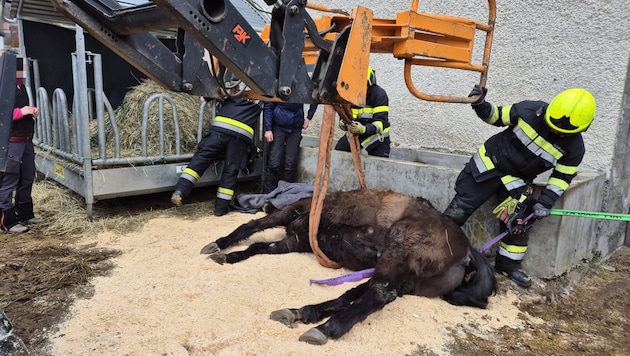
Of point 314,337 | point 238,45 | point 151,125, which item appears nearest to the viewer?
point 238,45

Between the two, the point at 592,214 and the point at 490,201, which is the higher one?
the point at 592,214

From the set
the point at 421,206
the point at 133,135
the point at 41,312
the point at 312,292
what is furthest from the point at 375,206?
the point at 133,135

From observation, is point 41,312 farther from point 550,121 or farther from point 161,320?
point 550,121

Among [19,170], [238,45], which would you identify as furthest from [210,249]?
[238,45]

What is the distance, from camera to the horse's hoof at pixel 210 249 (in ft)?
12.9

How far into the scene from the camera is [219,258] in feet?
12.4

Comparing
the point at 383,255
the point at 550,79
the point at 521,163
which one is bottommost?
the point at 383,255

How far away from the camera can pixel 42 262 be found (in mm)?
3758

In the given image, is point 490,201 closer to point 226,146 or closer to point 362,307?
point 362,307

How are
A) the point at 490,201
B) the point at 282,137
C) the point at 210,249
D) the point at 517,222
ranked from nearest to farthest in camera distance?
the point at 517,222 < the point at 210,249 < the point at 490,201 < the point at 282,137

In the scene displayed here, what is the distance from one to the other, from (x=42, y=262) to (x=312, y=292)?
231 cm

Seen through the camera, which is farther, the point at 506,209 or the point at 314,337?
the point at 506,209

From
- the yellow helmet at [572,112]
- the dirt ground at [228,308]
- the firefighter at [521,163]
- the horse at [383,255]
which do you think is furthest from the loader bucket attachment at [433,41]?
the dirt ground at [228,308]

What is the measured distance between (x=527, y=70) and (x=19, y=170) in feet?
18.3
